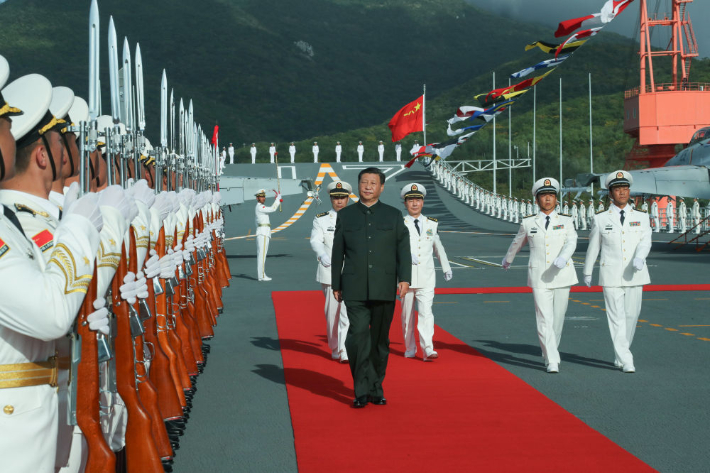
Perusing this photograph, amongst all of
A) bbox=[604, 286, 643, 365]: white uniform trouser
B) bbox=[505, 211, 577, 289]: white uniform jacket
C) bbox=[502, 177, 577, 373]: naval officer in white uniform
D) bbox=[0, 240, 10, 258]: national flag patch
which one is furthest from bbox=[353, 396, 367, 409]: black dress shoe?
bbox=[0, 240, 10, 258]: national flag patch

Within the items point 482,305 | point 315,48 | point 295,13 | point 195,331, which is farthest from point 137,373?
point 295,13

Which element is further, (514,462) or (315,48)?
(315,48)

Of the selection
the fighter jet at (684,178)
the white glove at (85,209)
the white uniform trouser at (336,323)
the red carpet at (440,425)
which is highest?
the fighter jet at (684,178)

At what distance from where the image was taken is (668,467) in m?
5.18

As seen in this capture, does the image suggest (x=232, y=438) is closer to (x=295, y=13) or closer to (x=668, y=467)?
(x=668, y=467)

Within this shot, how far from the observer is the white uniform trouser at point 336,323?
8.80 meters

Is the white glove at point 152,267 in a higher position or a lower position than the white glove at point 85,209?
lower

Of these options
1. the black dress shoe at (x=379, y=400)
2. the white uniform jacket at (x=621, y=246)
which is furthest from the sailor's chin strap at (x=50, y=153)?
the white uniform jacket at (x=621, y=246)

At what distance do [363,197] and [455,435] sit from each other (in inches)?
88.8

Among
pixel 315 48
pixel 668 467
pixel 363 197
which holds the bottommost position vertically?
pixel 668 467

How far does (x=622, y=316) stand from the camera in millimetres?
8344

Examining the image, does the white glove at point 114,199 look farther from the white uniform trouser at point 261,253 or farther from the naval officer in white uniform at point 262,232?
the naval officer in white uniform at point 262,232

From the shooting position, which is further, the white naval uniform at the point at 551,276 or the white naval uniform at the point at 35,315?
the white naval uniform at the point at 551,276

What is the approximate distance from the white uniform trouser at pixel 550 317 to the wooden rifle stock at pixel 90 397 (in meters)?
5.63
